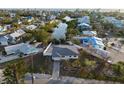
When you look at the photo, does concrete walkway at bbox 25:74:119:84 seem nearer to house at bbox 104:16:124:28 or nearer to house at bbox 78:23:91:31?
house at bbox 78:23:91:31

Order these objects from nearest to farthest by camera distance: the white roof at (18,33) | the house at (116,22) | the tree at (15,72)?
the tree at (15,72) < the white roof at (18,33) < the house at (116,22)

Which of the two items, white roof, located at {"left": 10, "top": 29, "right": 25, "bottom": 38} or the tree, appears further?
white roof, located at {"left": 10, "top": 29, "right": 25, "bottom": 38}

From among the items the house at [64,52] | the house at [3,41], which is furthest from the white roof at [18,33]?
the house at [64,52]

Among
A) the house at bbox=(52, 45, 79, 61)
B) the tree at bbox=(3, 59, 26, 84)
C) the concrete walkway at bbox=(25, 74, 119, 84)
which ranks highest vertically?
the house at bbox=(52, 45, 79, 61)

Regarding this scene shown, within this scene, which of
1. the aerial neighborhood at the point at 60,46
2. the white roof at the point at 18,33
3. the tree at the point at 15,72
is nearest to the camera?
the tree at the point at 15,72

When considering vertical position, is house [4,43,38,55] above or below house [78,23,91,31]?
below

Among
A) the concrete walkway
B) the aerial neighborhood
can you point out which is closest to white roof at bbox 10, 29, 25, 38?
the aerial neighborhood

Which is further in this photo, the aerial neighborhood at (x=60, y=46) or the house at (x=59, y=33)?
the house at (x=59, y=33)

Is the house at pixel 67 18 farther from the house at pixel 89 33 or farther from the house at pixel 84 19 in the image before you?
the house at pixel 89 33
